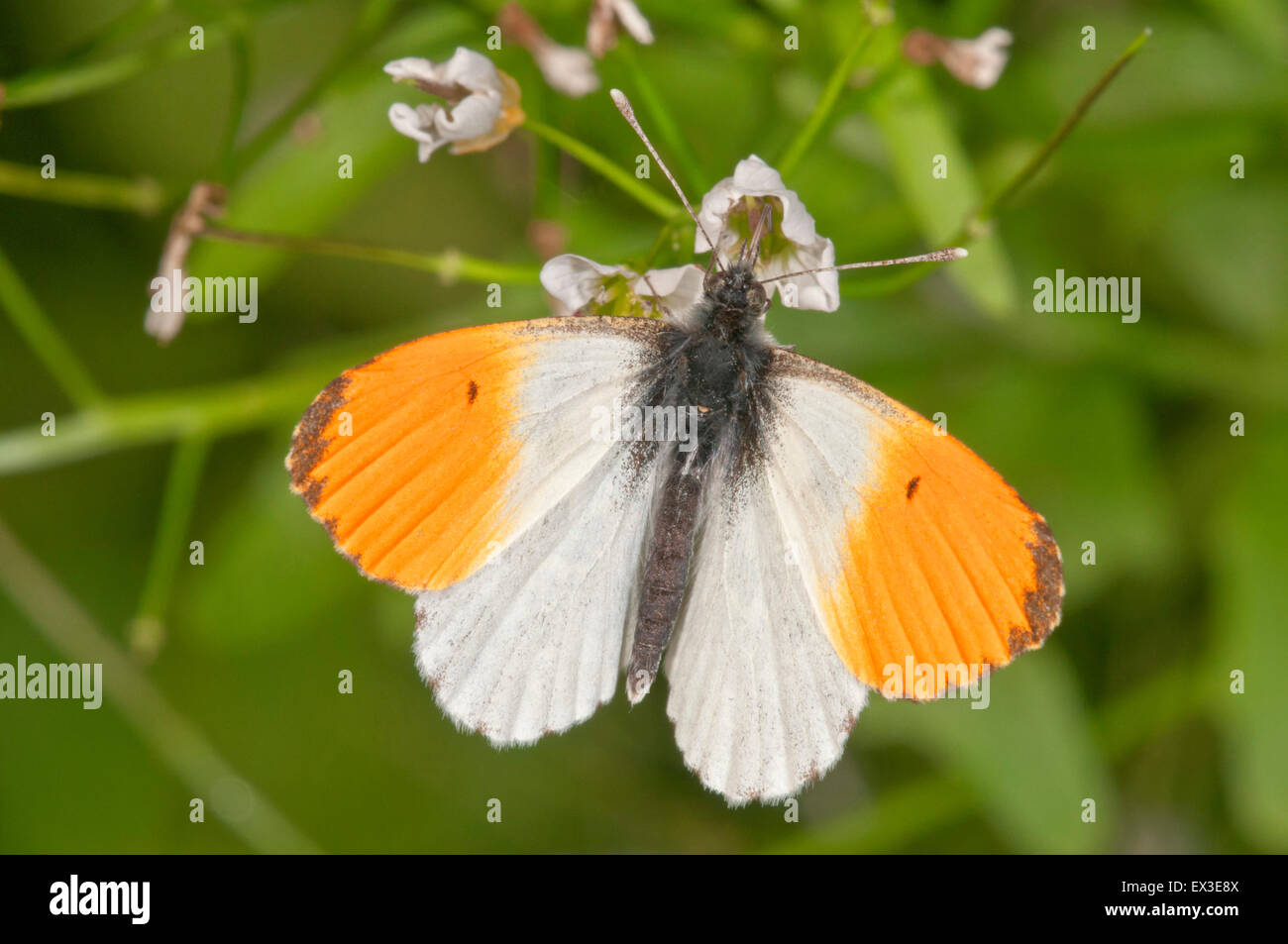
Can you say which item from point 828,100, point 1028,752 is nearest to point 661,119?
point 828,100

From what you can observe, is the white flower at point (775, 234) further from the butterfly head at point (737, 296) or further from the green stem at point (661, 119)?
the green stem at point (661, 119)

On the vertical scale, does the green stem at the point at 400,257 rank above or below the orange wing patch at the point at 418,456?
above

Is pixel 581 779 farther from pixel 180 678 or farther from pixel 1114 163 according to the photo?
pixel 1114 163

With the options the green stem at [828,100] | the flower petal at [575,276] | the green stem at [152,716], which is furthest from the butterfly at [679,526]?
the green stem at [152,716]

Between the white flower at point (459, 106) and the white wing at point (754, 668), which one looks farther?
the white flower at point (459, 106)

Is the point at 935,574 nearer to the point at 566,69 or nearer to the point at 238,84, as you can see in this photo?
the point at 566,69
